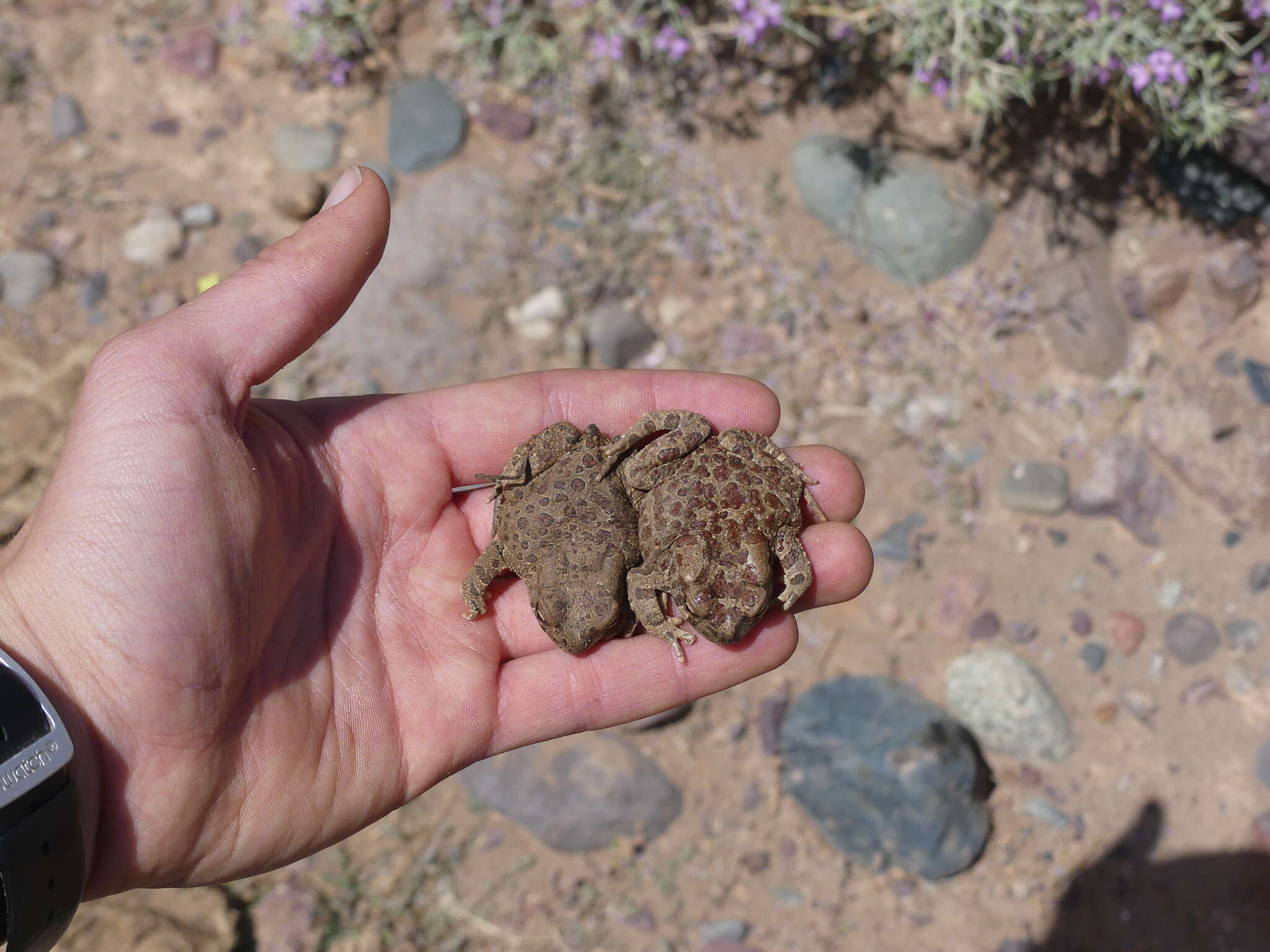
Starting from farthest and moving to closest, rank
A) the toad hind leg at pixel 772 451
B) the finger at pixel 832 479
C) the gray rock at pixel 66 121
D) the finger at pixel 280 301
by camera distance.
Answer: the gray rock at pixel 66 121 < the finger at pixel 832 479 < the toad hind leg at pixel 772 451 < the finger at pixel 280 301

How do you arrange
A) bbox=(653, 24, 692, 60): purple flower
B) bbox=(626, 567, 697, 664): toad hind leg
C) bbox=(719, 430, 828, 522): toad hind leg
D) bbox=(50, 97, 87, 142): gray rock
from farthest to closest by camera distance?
bbox=(50, 97, 87, 142): gray rock, bbox=(653, 24, 692, 60): purple flower, bbox=(719, 430, 828, 522): toad hind leg, bbox=(626, 567, 697, 664): toad hind leg

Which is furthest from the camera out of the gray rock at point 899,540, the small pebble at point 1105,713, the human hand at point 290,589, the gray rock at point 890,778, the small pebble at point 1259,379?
the small pebble at point 1259,379

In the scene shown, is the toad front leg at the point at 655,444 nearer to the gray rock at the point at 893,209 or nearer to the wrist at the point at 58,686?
the wrist at the point at 58,686

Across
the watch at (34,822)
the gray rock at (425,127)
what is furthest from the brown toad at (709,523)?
the gray rock at (425,127)

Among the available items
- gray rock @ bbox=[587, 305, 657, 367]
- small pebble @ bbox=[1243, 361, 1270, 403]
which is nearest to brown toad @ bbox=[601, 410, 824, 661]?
gray rock @ bbox=[587, 305, 657, 367]

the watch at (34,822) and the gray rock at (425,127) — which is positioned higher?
the gray rock at (425,127)

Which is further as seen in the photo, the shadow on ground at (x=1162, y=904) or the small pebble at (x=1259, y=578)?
the small pebble at (x=1259, y=578)

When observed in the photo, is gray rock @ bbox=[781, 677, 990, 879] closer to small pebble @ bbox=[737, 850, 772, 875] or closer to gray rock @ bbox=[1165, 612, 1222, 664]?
small pebble @ bbox=[737, 850, 772, 875]
